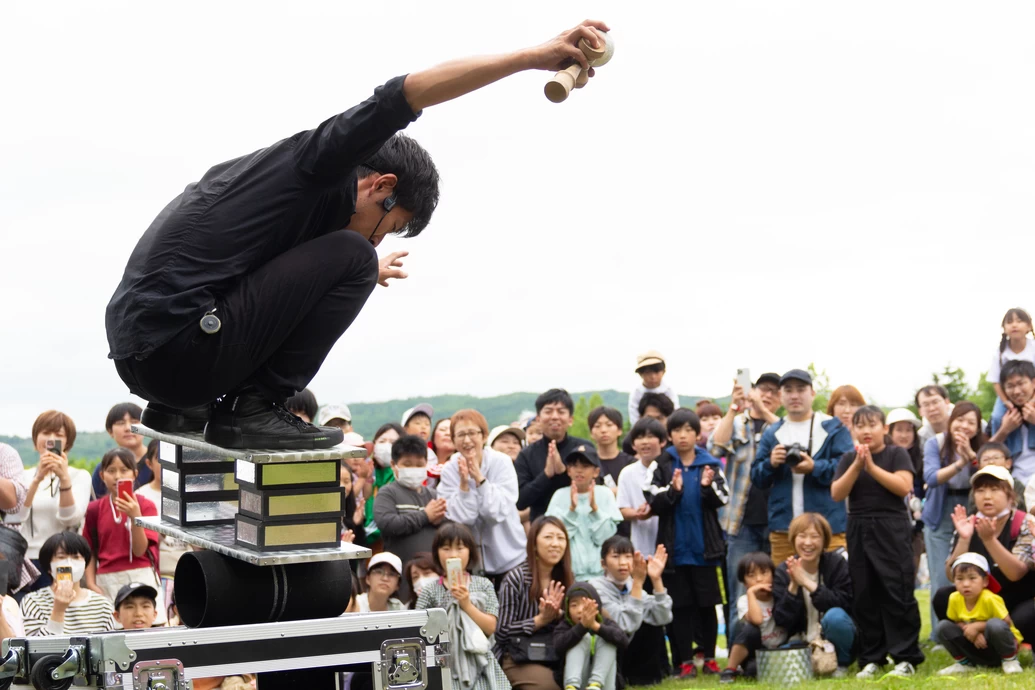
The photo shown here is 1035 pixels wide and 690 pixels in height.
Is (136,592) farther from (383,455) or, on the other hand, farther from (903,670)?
(903,670)

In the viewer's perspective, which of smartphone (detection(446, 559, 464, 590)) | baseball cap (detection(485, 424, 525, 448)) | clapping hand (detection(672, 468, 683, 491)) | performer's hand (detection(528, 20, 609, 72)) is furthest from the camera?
baseball cap (detection(485, 424, 525, 448))

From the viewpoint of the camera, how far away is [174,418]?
15.8 ft

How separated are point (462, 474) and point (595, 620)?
5.04ft

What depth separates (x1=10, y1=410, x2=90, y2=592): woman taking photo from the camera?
8.84 m

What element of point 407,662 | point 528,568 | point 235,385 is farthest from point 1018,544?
point 235,385

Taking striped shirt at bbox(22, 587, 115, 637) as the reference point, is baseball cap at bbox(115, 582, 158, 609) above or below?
above

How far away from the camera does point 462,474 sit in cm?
916

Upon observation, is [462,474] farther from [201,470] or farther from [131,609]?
[201,470]

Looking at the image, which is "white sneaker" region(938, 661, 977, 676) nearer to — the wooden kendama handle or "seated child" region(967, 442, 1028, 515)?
"seated child" region(967, 442, 1028, 515)

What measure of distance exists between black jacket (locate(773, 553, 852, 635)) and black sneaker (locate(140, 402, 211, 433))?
5522mm

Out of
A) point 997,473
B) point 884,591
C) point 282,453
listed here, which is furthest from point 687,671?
point 282,453

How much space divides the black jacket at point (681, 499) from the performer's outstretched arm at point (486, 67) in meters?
6.28

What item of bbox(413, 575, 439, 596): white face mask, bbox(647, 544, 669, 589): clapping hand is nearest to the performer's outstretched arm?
bbox(413, 575, 439, 596): white face mask

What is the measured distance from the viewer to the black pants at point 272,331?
4.02 metres
